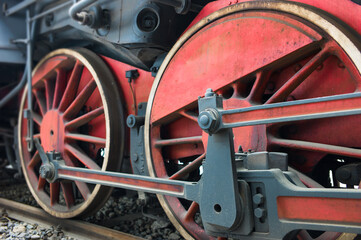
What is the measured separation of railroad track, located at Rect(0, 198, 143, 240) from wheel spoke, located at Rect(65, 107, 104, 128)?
821 millimetres

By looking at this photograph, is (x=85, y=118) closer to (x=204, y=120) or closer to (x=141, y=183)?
(x=141, y=183)

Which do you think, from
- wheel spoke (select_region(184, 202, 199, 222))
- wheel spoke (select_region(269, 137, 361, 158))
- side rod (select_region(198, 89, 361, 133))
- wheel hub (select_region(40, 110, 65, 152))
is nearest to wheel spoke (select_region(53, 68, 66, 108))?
wheel hub (select_region(40, 110, 65, 152))

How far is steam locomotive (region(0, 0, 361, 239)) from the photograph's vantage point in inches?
61.5

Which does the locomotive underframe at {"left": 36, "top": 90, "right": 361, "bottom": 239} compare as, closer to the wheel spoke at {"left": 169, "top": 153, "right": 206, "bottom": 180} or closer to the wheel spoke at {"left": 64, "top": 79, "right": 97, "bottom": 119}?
the wheel spoke at {"left": 169, "top": 153, "right": 206, "bottom": 180}

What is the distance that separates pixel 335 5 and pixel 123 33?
147 centimetres

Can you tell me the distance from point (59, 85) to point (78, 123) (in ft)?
1.89

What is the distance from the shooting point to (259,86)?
6.37 ft

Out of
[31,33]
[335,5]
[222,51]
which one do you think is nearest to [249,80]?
[222,51]

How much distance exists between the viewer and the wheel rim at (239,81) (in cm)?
170

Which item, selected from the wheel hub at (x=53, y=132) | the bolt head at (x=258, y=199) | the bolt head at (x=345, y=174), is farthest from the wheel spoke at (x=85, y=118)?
the bolt head at (x=345, y=174)

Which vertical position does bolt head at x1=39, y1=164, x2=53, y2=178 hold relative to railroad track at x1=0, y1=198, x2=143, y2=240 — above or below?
above

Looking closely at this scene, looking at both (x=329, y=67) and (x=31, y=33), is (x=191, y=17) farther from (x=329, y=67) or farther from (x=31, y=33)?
(x=31, y=33)

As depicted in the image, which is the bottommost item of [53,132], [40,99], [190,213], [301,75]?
[190,213]

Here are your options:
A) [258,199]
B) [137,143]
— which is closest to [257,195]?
[258,199]
